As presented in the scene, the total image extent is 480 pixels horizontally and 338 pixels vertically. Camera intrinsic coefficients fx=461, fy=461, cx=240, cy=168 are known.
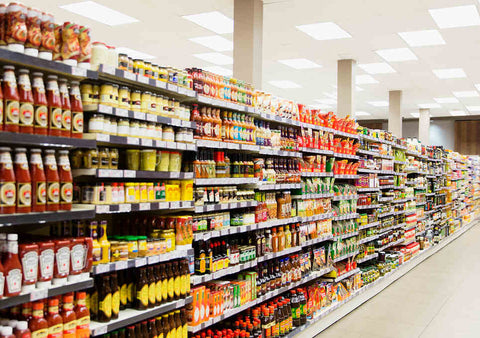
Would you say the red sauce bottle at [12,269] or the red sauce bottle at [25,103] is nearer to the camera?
the red sauce bottle at [12,269]

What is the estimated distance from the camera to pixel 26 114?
241cm

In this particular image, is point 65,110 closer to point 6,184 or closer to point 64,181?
point 64,181

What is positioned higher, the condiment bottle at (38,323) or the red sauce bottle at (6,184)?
the red sauce bottle at (6,184)

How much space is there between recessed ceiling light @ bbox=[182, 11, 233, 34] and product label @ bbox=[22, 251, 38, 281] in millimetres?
5643

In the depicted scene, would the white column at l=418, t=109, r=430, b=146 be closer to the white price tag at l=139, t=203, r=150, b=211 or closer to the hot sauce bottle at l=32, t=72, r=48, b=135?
the white price tag at l=139, t=203, r=150, b=211

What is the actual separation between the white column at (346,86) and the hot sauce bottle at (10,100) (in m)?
8.71

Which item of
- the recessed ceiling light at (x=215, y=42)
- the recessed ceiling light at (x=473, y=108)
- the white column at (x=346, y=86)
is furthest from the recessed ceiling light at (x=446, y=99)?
the recessed ceiling light at (x=215, y=42)

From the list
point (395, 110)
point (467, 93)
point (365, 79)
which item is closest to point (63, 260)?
point (365, 79)

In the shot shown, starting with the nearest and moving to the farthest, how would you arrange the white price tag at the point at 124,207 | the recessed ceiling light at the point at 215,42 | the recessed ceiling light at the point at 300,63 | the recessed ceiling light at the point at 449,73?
the white price tag at the point at 124,207 → the recessed ceiling light at the point at 215,42 → the recessed ceiling light at the point at 300,63 → the recessed ceiling light at the point at 449,73

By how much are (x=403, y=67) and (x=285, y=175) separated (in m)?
7.13

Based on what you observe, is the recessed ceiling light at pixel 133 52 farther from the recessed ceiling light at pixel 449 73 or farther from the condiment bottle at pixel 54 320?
the condiment bottle at pixel 54 320

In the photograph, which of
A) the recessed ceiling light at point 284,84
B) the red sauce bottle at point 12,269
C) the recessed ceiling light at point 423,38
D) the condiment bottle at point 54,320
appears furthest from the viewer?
the recessed ceiling light at point 284,84

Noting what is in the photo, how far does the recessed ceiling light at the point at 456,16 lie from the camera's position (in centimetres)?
705

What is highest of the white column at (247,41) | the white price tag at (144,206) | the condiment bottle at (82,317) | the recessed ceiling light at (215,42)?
the recessed ceiling light at (215,42)
